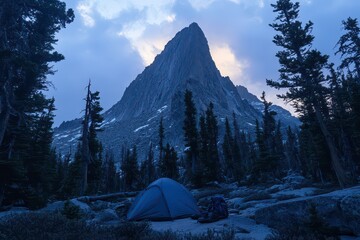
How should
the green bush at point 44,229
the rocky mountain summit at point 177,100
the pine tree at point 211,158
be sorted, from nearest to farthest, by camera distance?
the green bush at point 44,229
the pine tree at point 211,158
the rocky mountain summit at point 177,100

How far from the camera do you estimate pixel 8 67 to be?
1587 centimetres

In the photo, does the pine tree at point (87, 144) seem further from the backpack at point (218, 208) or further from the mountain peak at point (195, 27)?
the mountain peak at point (195, 27)

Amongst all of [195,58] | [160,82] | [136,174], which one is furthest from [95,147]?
[160,82]

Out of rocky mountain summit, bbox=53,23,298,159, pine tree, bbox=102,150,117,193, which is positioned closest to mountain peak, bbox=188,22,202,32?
rocky mountain summit, bbox=53,23,298,159

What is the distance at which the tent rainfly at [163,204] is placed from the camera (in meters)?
12.4

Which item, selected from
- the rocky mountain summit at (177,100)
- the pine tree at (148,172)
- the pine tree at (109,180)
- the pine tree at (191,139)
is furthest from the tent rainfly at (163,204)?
the rocky mountain summit at (177,100)

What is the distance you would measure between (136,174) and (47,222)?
39.3m

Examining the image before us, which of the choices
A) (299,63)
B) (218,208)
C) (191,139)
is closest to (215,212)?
(218,208)

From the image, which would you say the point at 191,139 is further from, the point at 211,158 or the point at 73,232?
the point at 73,232

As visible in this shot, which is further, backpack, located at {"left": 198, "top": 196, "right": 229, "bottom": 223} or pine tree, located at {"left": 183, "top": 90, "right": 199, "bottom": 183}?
pine tree, located at {"left": 183, "top": 90, "right": 199, "bottom": 183}

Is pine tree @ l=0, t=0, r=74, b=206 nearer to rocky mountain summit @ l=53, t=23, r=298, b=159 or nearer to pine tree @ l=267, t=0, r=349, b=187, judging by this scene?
pine tree @ l=267, t=0, r=349, b=187

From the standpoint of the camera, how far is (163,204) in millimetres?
12703

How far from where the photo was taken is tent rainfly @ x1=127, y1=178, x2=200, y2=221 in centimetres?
1240

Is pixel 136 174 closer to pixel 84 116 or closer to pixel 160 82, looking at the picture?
pixel 84 116
